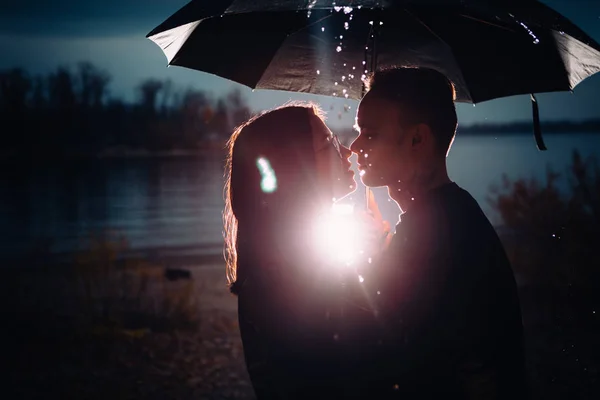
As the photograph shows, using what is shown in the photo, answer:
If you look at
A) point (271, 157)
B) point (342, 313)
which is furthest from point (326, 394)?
point (271, 157)

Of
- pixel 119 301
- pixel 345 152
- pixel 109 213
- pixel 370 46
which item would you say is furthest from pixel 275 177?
pixel 109 213

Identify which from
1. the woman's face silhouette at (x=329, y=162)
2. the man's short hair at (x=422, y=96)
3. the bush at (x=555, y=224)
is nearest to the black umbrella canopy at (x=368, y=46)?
the man's short hair at (x=422, y=96)

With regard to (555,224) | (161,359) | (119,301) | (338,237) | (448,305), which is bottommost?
(119,301)

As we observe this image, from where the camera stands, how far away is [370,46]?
11.6 feet

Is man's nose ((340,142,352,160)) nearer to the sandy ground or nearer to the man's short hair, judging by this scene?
the man's short hair

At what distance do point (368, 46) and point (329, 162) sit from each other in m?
1.37

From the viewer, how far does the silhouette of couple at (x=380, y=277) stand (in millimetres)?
2006

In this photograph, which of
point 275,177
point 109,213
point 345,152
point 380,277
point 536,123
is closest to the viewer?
point 275,177

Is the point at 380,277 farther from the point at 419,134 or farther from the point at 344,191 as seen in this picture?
the point at 419,134

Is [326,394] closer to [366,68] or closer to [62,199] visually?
[366,68]

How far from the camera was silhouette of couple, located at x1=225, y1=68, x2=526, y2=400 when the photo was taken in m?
2.01

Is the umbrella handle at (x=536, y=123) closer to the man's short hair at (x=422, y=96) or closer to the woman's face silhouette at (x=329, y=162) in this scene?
the man's short hair at (x=422, y=96)

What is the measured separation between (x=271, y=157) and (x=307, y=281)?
44 cm

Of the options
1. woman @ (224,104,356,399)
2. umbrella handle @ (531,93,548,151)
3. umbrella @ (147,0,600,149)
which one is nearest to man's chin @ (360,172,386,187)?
woman @ (224,104,356,399)
